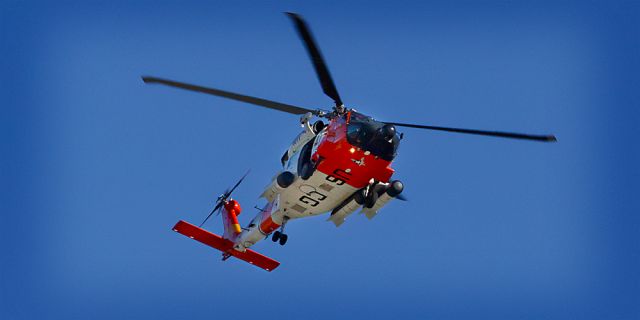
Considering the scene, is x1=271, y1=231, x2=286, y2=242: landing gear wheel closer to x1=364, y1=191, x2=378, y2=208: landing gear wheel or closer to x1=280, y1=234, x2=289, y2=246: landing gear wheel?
x1=280, y1=234, x2=289, y2=246: landing gear wheel

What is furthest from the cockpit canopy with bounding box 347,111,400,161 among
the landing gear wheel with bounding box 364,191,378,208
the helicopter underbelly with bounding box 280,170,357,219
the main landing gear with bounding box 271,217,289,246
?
the main landing gear with bounding box 271,217,289,246

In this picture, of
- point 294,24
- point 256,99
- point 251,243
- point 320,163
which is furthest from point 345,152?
point 251,243

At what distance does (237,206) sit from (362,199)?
20.6 feet

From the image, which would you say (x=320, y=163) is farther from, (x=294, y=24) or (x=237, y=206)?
(x=237, y=206)

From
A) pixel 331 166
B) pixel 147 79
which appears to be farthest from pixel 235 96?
pixel 331 166

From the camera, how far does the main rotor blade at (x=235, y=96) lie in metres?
18.6

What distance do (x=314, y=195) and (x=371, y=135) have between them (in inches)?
112

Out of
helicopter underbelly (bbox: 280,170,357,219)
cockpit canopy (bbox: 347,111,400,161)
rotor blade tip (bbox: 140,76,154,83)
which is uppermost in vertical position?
cockpit canopy (bbox: 347,111,400,161)

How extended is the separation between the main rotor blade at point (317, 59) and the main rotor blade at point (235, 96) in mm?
977

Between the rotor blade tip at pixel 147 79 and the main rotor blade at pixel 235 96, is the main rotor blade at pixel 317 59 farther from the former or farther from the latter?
the rotor blade tip at pixel 147 79

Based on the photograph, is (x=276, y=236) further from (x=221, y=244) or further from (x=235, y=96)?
(x=235, y=96)

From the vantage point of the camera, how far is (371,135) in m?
20.7

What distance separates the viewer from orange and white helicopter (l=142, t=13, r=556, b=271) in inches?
787

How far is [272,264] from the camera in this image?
26750 millimetres
